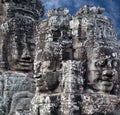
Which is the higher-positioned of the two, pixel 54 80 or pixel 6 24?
pixel 6 24

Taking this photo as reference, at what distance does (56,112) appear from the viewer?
352 inches

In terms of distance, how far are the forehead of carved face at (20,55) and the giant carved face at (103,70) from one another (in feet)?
22.6

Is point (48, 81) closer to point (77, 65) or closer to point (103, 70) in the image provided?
point (77, 65)

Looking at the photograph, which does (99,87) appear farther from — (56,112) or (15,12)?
(15,12)

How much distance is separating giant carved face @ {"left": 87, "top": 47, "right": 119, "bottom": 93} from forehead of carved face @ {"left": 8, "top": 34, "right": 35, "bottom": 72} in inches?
272

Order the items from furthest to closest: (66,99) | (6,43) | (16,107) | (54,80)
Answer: (6,43) → (16,107) → (54,80) → (66,99)

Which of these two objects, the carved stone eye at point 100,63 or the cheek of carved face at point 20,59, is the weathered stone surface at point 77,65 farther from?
the cheek of carved face at point 20,59

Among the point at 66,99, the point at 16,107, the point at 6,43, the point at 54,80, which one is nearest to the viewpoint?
the point at 66,99

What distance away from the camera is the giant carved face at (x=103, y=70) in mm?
9086

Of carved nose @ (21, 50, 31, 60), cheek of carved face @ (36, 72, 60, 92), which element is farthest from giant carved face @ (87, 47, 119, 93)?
carved nose @ (21, 50, 31, 60)

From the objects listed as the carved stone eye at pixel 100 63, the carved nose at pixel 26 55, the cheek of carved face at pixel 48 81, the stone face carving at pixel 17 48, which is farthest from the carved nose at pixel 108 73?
the carved nose at pixel 26 55

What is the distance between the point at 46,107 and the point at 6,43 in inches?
301

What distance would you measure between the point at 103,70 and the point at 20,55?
7.48 m

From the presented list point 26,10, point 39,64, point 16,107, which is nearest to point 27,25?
point 26,10
